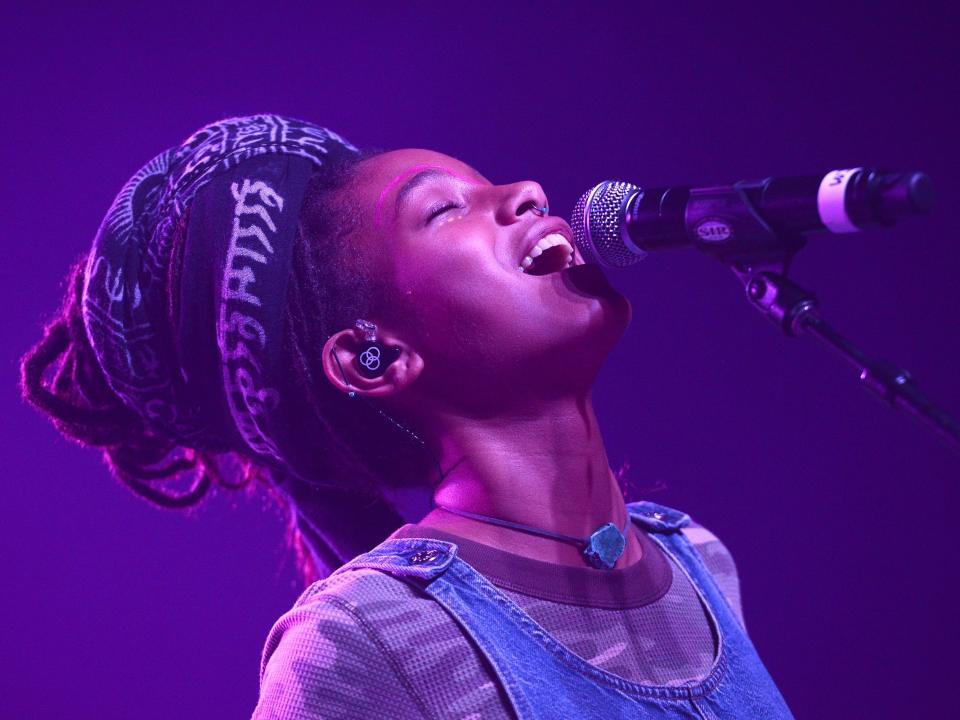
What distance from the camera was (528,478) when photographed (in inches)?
62.1

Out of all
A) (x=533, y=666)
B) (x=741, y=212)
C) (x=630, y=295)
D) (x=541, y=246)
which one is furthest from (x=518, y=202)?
(x=630, y=295)

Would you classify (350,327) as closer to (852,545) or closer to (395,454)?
(395,454)

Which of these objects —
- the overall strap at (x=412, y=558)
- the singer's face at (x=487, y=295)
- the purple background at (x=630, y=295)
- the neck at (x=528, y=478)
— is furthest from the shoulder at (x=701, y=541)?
the purple background at (x=630, y=295)

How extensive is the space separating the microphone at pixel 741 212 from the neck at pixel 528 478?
0.31m

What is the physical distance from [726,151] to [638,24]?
17.7 inches

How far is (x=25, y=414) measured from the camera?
2.52 meters

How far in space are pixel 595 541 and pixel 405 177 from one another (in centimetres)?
72

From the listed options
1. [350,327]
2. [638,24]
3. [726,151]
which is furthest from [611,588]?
[638,24]

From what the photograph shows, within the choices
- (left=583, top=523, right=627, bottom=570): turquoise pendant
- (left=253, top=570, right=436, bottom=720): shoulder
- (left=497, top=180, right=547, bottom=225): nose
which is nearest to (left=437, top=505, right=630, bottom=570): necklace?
(left=583, top=523, right=627, bottom=570): turquoise pendant

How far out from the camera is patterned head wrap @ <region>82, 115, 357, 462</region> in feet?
5.56

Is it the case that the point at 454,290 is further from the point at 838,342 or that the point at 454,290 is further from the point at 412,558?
the point at 838,342

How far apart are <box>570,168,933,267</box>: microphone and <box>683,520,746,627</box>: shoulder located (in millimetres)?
742

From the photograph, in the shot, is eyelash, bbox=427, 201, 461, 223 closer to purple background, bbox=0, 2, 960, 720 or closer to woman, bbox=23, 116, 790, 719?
woman, bbox=23, 116, 790, 719

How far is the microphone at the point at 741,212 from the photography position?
3.49 ft
